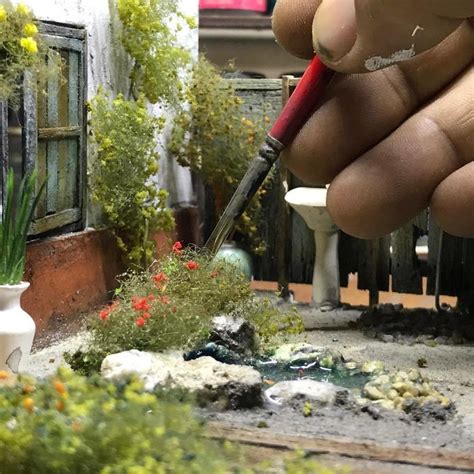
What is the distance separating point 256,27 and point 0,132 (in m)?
4.82

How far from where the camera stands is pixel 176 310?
4832 millimetres

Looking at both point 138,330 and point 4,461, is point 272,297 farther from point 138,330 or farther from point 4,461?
point 4,461

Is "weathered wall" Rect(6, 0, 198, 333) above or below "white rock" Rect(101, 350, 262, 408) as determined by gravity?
above

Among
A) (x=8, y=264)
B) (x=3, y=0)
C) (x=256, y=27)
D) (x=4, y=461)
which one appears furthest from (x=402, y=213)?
(x=256, y=27)

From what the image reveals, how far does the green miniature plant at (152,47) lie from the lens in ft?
20.5

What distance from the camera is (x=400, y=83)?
16.5 ft

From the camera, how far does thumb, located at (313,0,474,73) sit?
389 cm

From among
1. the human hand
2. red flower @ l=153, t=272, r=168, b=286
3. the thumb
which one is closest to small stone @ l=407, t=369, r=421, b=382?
the human hand

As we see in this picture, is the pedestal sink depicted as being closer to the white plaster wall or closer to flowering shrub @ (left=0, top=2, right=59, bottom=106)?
the white plaster wall

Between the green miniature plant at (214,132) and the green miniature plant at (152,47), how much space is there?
1.14 feet

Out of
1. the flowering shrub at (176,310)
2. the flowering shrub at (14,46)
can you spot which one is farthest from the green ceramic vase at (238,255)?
the flowering shrub at (14,46)

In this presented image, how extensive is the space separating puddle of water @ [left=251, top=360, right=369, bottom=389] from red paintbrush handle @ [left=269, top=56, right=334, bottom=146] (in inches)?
48.3

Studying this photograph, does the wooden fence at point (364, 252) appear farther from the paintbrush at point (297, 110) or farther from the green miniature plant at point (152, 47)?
the paintbrush at point (297, 110)

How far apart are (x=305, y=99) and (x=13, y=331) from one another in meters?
1.88
